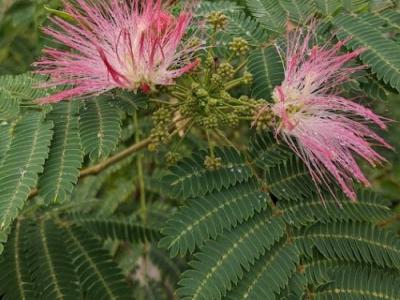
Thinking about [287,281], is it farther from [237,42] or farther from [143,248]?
[143,248]

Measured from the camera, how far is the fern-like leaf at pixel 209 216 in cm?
195

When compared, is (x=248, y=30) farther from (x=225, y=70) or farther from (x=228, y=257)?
(x=228, y=257)

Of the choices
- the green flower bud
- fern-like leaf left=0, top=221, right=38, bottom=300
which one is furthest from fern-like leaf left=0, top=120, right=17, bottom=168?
the green flower bud

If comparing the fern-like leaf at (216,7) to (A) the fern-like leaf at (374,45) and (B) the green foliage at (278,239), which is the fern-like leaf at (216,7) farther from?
(B) the green foliage at (278,239)

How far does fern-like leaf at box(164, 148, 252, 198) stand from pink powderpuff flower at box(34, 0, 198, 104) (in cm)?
29

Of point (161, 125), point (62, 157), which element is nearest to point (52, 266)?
point (62, 157)

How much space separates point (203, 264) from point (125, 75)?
0.66 m

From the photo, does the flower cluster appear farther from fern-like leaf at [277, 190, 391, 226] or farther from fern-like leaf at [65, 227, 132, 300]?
fern-like leaf at [65, 227, 132, 300]

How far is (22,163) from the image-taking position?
6.00ft

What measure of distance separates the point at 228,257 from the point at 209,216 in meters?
0.15

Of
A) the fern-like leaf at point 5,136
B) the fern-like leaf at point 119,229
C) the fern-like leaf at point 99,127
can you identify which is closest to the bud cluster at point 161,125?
the fern-like leaf at point 99,127

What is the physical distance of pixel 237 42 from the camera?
7.17 feet

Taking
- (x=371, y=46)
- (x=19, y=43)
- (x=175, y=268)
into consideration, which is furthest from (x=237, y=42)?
(x=175, y=268)

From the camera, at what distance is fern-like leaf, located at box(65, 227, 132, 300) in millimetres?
2290
